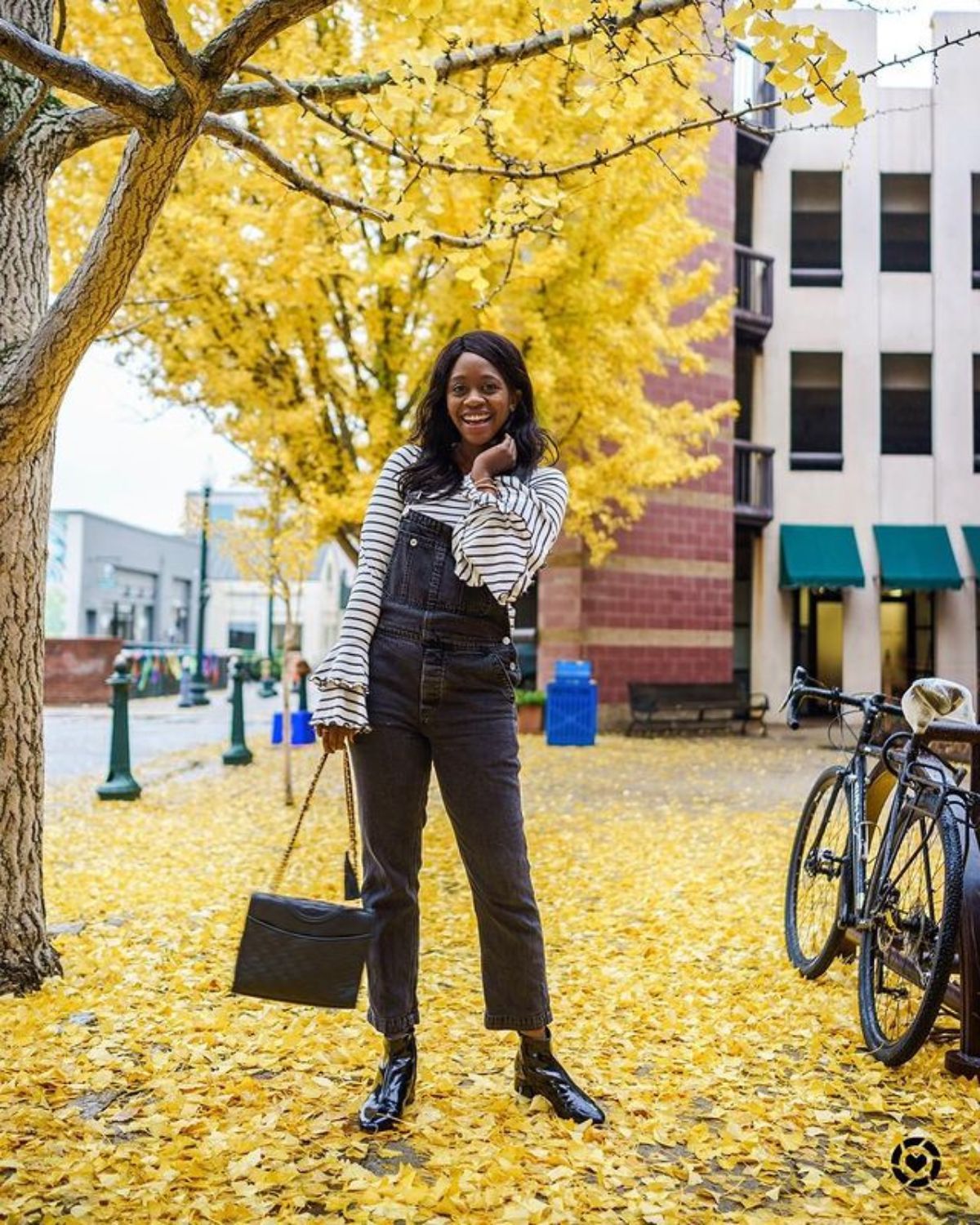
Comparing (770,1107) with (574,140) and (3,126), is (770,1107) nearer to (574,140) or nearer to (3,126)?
(3,126)

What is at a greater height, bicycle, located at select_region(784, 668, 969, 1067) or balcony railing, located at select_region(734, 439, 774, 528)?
balcony railing, located at select_region(734, 439, 774, 528)

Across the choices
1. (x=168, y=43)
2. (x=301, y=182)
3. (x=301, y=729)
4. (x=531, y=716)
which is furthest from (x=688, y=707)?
(x=168, y=43)

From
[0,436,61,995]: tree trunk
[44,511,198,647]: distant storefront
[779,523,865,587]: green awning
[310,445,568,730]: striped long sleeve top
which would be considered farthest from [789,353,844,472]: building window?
[44,511,198,647]: distant storefront

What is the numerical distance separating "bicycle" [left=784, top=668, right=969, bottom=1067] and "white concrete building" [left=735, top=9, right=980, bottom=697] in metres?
14.9

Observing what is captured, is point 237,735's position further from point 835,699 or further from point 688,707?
point 835,699

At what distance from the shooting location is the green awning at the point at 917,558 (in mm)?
17938

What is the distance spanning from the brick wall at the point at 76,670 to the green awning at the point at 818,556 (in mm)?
15796

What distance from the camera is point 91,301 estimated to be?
10.4 ft

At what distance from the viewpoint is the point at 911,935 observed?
11.2 feet

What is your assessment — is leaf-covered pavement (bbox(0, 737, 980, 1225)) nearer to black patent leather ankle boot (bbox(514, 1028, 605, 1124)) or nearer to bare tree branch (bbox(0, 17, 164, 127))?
black patent leather ankle boot (bbox(514, 1028, 605, 1124))

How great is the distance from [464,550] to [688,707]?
547 inches

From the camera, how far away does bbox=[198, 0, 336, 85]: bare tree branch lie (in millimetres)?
2594

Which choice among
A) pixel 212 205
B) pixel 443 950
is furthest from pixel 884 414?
pixel 443 950

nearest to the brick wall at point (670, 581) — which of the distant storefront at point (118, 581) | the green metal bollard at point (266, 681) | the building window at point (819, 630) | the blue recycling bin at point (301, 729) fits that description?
the building window at point (819, 630)
